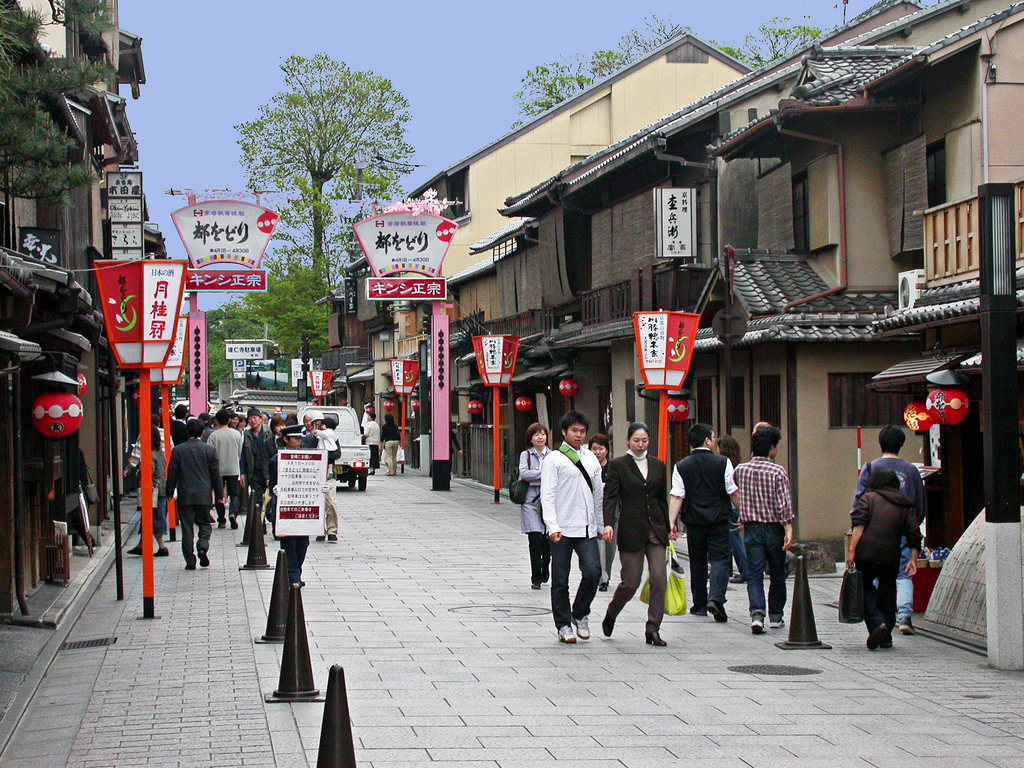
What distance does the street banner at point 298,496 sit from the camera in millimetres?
13203

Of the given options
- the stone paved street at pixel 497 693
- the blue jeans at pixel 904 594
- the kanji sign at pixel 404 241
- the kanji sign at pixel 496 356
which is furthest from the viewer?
the kanji sign at pixel 496 356

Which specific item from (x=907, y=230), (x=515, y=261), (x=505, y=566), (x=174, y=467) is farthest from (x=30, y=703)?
(x=515, y=261)

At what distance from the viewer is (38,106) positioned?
405 inches

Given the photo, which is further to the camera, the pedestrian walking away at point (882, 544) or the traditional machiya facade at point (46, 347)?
the traditional machiya facade at point (46, 347)

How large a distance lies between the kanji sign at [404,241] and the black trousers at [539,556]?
52.0 ft

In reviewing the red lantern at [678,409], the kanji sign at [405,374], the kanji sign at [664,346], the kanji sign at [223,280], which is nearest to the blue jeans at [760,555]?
the kanji sign at [664,346]

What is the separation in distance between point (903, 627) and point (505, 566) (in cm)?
696

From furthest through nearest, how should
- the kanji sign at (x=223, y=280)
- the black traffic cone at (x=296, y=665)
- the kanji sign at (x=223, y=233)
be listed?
the kanji sign at (x=223, y=233)
the kanji sign at (x=223, y=280)
the black traffic cone at (x=296, y=665)

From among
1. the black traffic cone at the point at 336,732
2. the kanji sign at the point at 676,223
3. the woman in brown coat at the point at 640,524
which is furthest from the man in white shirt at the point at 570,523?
the kanji sign at the point at 676,223

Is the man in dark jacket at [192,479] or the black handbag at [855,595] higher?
the man in dark jacket at [192,479]

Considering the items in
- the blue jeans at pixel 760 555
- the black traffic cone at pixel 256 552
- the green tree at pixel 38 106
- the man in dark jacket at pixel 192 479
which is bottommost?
the black traffic cone at pixel 256 552

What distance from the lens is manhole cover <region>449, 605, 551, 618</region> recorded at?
43.5ft

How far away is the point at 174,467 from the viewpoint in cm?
1688

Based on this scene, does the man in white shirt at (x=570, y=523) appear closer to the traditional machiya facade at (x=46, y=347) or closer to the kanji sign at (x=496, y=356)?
the traditional machiya facade at (x=46, y=347)
